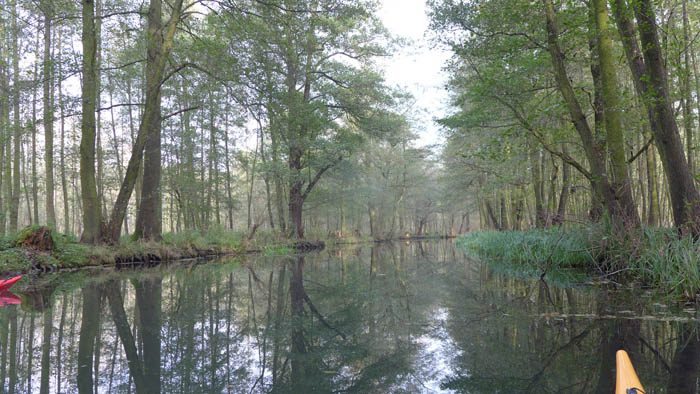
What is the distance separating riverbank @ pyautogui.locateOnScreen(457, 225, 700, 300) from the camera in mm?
3583

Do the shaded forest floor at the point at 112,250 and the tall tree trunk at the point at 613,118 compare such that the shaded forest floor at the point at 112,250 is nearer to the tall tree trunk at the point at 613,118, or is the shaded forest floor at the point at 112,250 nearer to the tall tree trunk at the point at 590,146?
the tall tree trunk at the point at 590,146

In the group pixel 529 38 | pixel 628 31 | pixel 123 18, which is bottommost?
pixel 628 31

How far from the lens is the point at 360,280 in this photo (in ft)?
19.5

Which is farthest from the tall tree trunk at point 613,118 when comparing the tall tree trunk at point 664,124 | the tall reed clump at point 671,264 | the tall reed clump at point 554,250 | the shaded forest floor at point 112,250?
the shaded forest floor at point 112,250

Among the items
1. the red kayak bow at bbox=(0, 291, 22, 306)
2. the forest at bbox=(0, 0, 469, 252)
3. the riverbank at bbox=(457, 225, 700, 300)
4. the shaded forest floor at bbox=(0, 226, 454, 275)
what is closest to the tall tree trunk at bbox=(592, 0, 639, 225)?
the riverbank at bbox=(457, 225, 700, 300)

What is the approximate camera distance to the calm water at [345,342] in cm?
179

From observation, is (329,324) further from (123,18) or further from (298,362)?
(123,18)

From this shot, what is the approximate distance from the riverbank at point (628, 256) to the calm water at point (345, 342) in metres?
0.44

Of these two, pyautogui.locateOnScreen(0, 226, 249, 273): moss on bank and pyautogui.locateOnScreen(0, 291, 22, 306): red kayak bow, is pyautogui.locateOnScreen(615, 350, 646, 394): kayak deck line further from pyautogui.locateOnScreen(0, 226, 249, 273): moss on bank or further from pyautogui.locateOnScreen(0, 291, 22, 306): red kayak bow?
pyautogui.locateOnScreen(0, 226, 249, 273): moss on bank

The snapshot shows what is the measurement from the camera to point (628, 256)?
17.1 ft

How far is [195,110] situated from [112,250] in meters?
8.30

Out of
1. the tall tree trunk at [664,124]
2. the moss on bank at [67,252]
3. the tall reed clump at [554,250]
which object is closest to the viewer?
the tall tree trunk at [664,124]

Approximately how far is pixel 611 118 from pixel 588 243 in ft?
6.62

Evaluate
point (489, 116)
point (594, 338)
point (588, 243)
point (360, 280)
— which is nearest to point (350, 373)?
point (594, 338)
